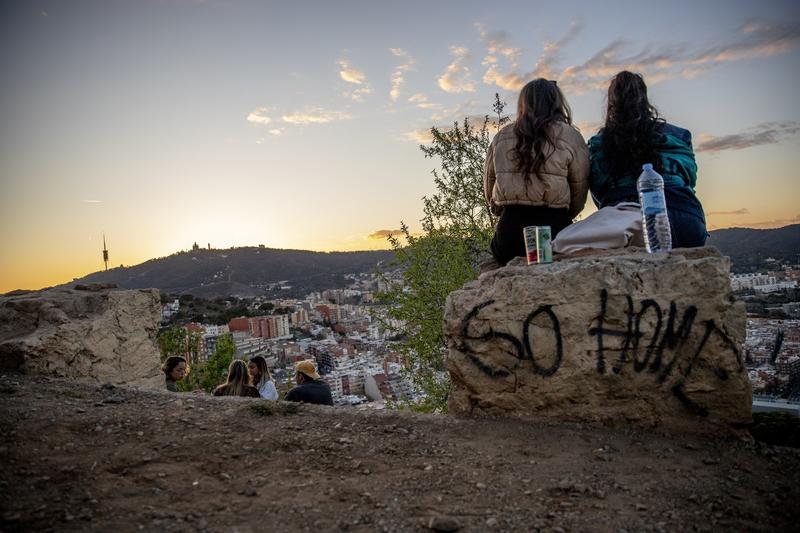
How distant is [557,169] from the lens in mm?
3547

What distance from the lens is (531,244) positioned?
3.35 meters

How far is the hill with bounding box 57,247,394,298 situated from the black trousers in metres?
40.3

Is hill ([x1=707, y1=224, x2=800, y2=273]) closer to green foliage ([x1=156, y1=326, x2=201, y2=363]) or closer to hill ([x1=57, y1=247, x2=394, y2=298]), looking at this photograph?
green foliage ([x1=156, y1=326, x2=201, y2=363])

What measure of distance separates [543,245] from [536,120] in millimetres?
952

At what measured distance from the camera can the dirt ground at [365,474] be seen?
194 centimetres

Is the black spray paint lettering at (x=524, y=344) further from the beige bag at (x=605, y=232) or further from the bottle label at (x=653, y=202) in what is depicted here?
the bottle label at (x=653, y=202)

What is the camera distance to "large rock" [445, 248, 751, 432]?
2752 millimetres

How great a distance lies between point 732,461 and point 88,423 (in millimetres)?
3516

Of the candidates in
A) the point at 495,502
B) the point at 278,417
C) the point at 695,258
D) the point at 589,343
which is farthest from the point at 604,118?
the point at 278,417

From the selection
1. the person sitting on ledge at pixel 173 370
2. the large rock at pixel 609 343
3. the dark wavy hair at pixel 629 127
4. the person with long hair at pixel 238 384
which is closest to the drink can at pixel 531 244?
the large rock at pixel 609 343

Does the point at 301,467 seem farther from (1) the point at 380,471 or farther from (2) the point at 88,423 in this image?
(2) the point at 88,423

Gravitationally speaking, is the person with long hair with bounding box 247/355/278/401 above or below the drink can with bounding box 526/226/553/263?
below

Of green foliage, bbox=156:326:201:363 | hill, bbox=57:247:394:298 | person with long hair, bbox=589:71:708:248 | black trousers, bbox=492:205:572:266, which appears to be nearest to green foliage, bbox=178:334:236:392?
green foliage, bbox=156:326:201:363

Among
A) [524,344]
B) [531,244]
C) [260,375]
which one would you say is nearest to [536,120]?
[531,244]
